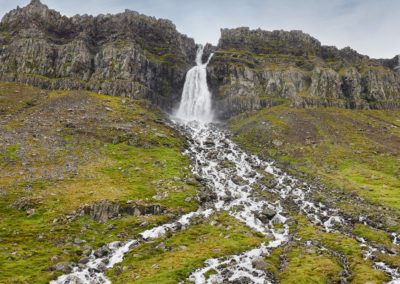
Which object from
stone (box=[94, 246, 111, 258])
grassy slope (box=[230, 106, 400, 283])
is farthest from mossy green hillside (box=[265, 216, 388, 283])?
stone (box=[94, 246, 111, 258])

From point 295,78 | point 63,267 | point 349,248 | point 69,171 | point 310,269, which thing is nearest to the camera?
point 63,267

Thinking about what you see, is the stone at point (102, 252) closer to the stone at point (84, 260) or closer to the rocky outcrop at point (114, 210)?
the stone at point (84, 260)

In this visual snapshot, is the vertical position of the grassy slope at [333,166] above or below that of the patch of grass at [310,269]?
above

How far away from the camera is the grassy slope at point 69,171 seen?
2780 cm

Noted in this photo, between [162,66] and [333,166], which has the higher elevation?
[162,66]

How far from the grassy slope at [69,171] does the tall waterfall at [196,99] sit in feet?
101

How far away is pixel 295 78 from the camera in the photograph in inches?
5354

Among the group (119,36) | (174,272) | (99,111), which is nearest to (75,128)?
(99,111)

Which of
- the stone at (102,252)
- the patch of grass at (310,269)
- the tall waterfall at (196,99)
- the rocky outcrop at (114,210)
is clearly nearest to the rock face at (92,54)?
the tall waterfall at (196,99)

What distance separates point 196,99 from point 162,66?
3058cm

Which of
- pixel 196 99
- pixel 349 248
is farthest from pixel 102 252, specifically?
pixel 196 99

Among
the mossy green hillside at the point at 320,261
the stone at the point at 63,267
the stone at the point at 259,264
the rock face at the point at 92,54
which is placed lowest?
the stone at the point at 63,267

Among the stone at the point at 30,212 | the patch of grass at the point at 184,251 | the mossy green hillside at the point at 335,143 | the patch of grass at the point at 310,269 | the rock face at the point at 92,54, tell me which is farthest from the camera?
the rock face at the point at 92,54

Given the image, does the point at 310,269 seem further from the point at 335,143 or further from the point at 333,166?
the point at 335,143
